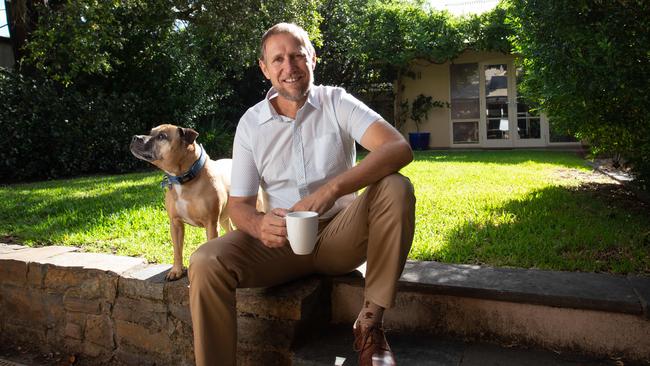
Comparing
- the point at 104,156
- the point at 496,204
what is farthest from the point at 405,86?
the point at 496,204

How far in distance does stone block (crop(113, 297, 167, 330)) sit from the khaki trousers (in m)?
0.75

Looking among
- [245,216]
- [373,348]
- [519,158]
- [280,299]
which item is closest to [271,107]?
[245,216]

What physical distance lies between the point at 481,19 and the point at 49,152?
11.3 metres

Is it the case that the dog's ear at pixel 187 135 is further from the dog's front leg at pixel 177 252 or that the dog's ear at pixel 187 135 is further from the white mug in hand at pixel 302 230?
the white mug in hand at pixel 302 230

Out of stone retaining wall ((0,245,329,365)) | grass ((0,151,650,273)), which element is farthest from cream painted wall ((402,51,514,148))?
stone retaining wall ((0,245,329,365))

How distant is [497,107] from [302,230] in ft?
49.8

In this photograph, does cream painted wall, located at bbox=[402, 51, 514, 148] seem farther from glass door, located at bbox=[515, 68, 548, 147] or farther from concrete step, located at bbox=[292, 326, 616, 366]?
concrete step, located at bbox=[292, 326, 616, 366]

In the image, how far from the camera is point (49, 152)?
8633mm

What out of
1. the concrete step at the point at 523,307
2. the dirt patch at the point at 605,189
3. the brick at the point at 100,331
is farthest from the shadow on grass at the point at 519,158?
the brick at the point at 100,331

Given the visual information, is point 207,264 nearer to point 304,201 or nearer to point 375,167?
point 304,201

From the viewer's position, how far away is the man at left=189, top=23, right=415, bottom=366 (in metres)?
1.93

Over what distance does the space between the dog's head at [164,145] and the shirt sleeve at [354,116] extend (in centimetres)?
88

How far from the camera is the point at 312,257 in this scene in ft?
7.40

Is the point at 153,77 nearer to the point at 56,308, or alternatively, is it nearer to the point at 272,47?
the point at 56,308
